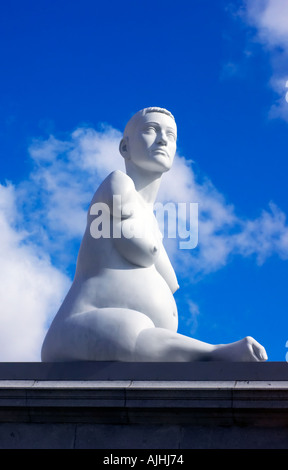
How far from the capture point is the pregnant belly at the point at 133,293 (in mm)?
8000

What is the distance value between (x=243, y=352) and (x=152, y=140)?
119 inches

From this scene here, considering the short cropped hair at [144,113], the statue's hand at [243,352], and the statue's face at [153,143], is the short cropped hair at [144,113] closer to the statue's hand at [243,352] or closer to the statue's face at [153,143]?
the statue's face at [153,143]

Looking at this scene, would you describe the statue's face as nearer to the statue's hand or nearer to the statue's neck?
the statue's neck

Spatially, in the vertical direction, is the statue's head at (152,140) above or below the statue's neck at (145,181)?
above

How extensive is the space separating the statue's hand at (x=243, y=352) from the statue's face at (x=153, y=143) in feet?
8.67

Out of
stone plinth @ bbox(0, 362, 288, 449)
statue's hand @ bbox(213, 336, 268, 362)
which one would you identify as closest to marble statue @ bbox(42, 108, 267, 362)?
statue's hand @ bbox(213, 336, 268, 362)

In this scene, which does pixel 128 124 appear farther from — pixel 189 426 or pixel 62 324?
pixel 189 426

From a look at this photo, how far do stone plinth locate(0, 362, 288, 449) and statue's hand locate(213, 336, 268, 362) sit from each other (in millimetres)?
240

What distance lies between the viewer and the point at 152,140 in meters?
9.14

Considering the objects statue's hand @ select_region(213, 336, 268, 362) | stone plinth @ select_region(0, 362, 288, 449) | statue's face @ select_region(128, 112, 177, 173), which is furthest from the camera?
statue's face @ select_region(128, 112, 177, 173)

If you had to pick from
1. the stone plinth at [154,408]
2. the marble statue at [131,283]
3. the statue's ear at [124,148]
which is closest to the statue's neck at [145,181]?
the marble statue at [131,283]

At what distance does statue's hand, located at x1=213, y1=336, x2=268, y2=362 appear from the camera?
717 centimetres

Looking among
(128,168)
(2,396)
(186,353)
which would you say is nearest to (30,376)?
→ (2,396)
